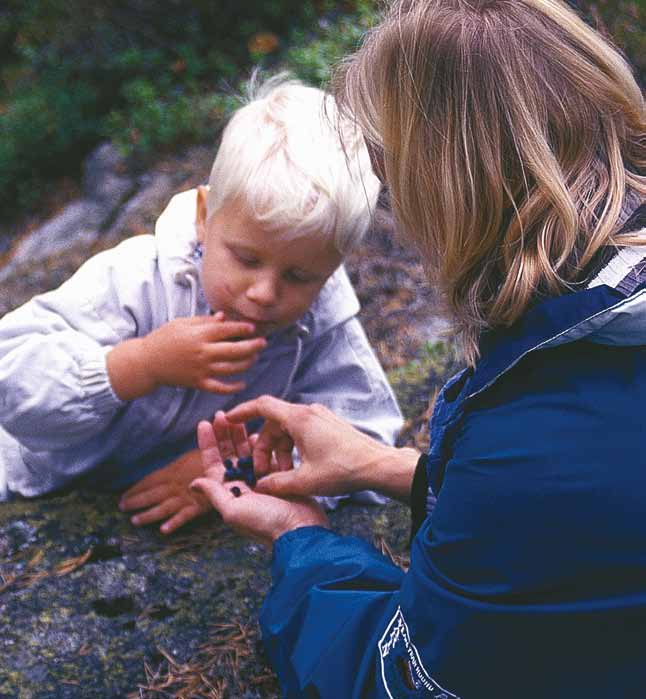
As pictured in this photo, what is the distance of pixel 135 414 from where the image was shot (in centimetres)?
283

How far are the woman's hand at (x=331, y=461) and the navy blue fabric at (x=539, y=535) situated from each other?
807 millimetres

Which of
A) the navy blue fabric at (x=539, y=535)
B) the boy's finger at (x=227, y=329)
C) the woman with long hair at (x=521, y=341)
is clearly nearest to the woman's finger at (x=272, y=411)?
the boy's finger at (x=227, y=329)

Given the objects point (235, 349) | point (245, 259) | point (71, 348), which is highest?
point (245, 259)

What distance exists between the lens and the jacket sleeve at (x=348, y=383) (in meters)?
2.94

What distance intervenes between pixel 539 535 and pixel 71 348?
1.69m

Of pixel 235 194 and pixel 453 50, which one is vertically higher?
pixel 453 50

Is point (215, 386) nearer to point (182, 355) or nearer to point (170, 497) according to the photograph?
point (182, 355)

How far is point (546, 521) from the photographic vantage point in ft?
4.35

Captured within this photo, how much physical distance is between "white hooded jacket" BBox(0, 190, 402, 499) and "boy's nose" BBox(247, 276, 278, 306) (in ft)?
1.00

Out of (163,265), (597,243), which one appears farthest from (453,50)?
(163,265)

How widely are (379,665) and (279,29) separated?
24.9 feet

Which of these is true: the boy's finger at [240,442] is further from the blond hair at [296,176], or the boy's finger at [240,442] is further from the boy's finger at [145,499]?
the blond hair at [296,176]

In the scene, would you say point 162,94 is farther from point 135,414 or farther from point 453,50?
point 453,50

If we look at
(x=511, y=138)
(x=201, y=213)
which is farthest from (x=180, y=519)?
(x=511, y=138)
